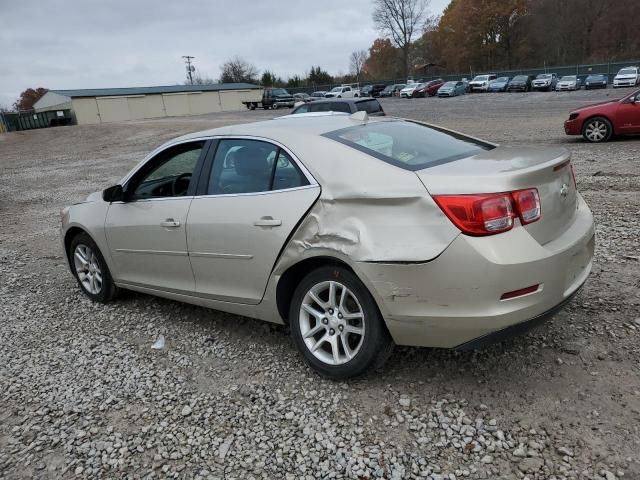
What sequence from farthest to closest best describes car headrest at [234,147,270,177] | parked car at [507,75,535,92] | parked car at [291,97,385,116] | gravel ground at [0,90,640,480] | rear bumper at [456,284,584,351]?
parked car at [507,75,535,92]
parked car at [291,97,385,116]
car headrest at [234,147,270,177]
rear bumper at [456,284,584,351]
gravel ground at [0,90,640,480]

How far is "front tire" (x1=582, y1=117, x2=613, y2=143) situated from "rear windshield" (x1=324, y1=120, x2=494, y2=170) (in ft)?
32.9

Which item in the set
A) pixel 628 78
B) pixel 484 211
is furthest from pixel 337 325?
pixel 628 78

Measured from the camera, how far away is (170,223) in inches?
152

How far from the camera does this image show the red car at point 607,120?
11733 millimetres

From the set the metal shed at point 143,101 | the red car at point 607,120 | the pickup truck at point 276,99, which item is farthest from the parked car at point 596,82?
the metal shed at point 143,101

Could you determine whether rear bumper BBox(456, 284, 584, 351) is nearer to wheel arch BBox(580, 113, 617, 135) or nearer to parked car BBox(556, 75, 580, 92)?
wheel arch BBox(580, 113, 617, 135)

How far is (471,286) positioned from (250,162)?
1769 millimetres

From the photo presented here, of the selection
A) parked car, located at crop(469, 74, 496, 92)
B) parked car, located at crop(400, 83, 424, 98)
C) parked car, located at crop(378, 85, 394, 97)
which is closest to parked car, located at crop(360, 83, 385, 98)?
parked car, located at crop(378, 85, 394, 97)

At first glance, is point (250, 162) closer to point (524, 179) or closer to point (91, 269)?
point (524, 179)

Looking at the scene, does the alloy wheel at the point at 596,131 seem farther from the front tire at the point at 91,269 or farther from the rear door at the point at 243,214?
the front tire at the point at 91,269

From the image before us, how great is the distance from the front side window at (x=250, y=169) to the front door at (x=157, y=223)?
24 cm

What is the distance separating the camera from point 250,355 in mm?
3693

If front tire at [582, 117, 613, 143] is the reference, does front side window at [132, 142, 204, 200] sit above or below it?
above

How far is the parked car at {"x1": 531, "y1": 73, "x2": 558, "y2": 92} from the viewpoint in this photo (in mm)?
42562
